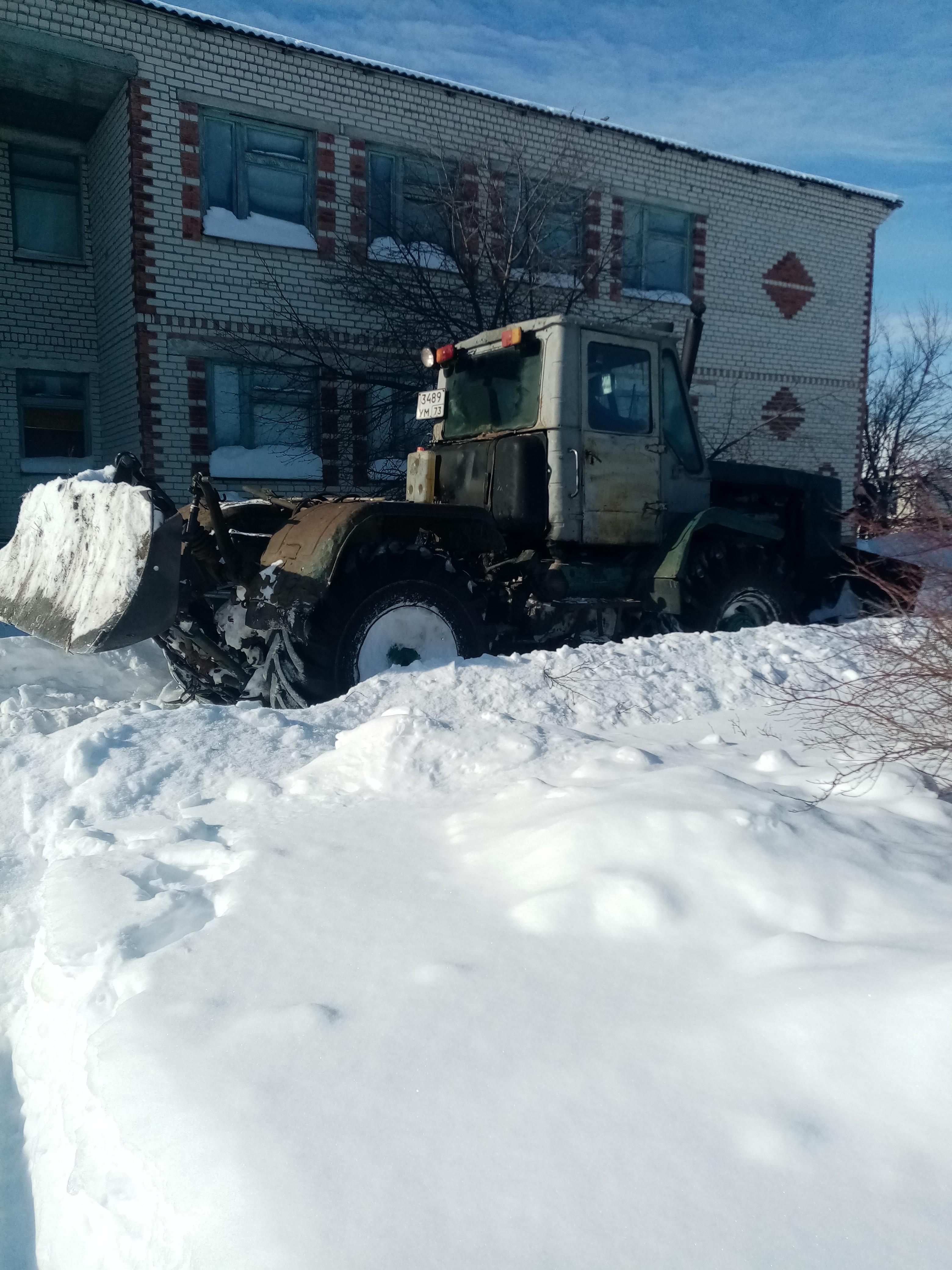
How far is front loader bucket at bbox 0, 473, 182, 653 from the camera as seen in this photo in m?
4.30

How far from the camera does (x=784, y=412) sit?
16.5 metres

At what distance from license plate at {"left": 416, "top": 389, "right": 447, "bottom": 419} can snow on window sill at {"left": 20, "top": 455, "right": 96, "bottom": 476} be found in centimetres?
841

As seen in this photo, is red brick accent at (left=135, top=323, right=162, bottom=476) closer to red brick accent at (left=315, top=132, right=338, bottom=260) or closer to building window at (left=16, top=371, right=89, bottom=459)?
building window at (left=16, top=371, right=89, bottom=459)

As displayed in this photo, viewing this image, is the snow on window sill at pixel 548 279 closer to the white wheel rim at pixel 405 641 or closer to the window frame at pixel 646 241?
the window frame at pixel 646 241

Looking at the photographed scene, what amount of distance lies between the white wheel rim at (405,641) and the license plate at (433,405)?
1.76m

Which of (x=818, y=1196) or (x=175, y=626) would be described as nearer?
(x=818, y=1196)

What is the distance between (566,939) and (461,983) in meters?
0.29

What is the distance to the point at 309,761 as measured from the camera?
3762 millimetres

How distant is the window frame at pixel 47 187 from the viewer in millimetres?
12609

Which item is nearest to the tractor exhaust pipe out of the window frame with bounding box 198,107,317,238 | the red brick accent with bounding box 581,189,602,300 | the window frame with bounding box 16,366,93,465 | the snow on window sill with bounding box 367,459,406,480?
the snow on window sill with bounding box 367,459,406,480

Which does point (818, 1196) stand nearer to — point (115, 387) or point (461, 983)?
point (461, 983)

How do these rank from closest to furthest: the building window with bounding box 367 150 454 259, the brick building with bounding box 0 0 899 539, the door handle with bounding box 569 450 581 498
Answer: the door handle with bounding box 569 450 581 498
the brick building with bounding box 0 0 899 539
the building window with bounding box 367 150 454 259

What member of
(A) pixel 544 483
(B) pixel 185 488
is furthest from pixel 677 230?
(A) pixel 544 483

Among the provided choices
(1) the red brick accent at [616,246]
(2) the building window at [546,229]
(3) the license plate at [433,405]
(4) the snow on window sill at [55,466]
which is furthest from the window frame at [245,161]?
(3) the license plate at [433,405]
